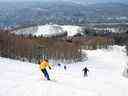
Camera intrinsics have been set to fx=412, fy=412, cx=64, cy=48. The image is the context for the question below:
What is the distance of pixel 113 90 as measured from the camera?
25.4 metres

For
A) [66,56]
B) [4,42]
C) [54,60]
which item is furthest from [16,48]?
[66,56]

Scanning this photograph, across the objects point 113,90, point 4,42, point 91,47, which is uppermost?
point 113,90

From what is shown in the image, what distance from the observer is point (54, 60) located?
9994 cm

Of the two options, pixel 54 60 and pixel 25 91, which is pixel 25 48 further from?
pixel 25 91

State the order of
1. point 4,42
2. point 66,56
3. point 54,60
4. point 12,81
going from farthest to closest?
1. point 66,56
2. point 54,60
3. point 4,42
4. point 12,81

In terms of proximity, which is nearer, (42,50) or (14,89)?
(14,89)

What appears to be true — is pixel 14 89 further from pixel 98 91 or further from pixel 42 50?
pixel 42 50

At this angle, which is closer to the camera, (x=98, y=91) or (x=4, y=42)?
(x=98, y=91)

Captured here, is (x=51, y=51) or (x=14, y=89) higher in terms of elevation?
(x=14, y=89)

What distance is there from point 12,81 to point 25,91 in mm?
3897

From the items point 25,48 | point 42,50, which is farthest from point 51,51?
point 25,48

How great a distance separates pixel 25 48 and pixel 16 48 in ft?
10.8

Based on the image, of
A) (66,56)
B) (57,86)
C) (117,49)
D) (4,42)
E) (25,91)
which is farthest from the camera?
(117,49)

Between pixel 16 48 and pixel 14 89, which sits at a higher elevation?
pixel 14 89
